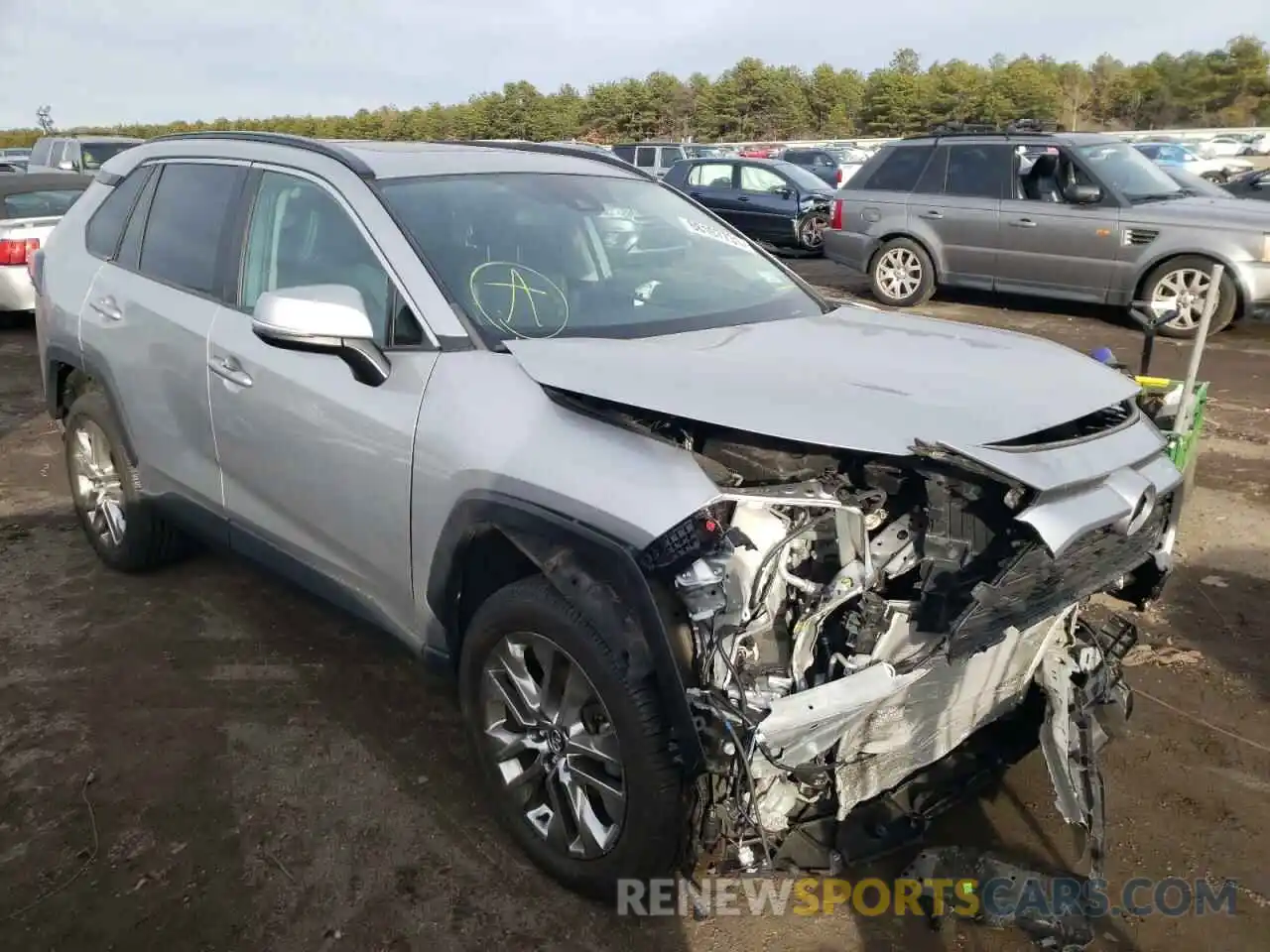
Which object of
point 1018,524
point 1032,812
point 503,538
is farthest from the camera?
point 1032,812

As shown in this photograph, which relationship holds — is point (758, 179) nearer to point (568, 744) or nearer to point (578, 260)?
point (578, 260)

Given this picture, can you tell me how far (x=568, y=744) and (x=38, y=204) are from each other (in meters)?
10.2

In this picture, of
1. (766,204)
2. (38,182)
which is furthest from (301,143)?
(766,204)

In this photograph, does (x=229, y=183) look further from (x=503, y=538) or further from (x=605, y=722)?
(x=605, y=722)

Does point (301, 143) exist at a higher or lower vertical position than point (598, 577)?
higher

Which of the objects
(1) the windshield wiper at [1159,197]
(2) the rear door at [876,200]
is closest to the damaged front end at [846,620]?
(1) the windshield wiper at [1159,197]

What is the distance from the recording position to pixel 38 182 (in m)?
10.5

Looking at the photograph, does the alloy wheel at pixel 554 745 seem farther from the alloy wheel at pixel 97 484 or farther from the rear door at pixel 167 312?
the alloy wheel at pixel 97 484

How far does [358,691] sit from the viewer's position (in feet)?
11.7

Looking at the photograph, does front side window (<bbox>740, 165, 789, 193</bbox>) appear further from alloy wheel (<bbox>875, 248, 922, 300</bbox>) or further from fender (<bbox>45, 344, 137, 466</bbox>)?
fender (<bbox>45, 344, 137, 466</bbox>)

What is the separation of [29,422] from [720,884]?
6661mm

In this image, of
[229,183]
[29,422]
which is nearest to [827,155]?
[29,422]

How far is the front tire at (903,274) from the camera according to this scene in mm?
10914

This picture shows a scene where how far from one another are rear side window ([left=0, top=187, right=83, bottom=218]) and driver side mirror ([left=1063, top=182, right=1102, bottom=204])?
9.86 metres
